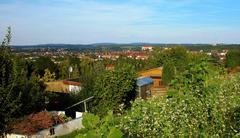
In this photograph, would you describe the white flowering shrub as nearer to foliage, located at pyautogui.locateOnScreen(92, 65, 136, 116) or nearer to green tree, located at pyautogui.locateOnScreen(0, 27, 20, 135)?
green tree, located at pyautogui.locateOnScreen(0, 27, 20, 135)

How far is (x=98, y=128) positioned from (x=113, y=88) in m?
20.7

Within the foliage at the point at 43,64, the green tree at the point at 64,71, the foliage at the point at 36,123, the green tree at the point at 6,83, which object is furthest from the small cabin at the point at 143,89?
the green tree at the point at 64,71

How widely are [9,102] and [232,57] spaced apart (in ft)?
150

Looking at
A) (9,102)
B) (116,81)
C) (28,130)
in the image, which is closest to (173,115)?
(9,102)

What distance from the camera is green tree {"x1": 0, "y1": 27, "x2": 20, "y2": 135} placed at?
9109 millimetres

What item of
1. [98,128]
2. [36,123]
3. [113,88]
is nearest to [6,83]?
[98,128]

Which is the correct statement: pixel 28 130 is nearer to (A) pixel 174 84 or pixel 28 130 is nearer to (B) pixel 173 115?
(A) pixel 174 84

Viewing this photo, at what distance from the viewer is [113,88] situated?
24.4 metres

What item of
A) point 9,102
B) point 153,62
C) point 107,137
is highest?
point 107,137

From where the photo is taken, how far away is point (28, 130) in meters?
18.1

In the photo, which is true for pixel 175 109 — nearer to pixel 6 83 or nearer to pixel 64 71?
pixel 6 83

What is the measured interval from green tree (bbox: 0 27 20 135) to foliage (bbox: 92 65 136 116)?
1361 centimetres

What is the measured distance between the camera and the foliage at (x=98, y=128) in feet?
11.6

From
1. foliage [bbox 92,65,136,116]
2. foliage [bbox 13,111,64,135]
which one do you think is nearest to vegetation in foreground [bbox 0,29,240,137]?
foliage [bbox 13,111,64,135]
